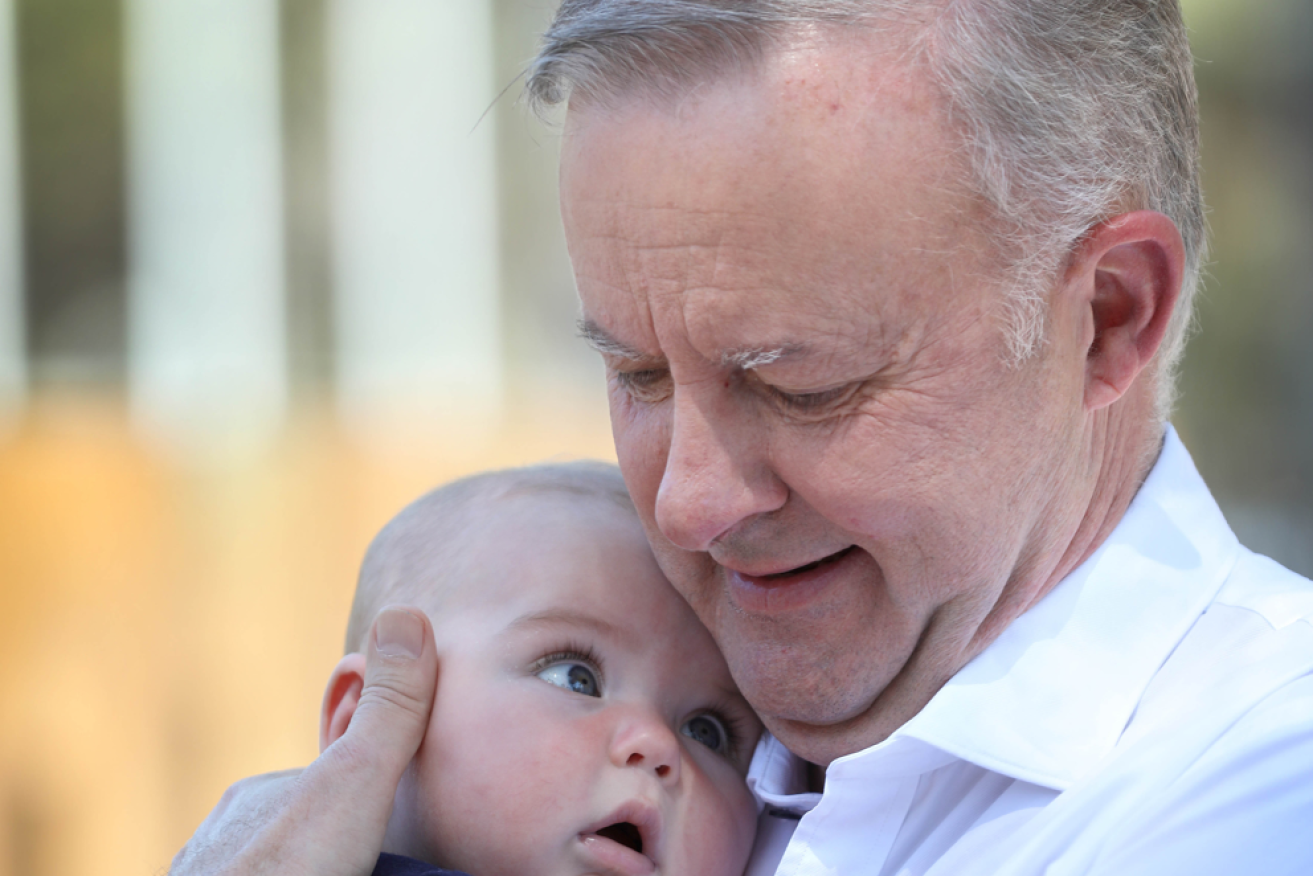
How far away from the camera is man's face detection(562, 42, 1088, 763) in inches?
59.0

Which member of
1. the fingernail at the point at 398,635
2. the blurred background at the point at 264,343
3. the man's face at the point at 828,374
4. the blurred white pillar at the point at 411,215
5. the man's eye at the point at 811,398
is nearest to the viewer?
the man's face at the point at 828,374

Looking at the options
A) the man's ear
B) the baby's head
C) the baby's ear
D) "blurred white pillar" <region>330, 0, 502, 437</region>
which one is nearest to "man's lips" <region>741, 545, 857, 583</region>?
the baby's head

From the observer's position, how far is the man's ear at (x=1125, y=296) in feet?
5.34

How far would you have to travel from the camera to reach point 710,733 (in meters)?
2.02

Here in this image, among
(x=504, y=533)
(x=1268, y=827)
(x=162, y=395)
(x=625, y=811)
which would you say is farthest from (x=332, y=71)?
(x=1268, y=827)

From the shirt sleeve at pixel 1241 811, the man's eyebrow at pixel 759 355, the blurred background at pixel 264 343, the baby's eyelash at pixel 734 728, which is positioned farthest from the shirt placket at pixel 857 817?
the blurred background at pixel 264 343

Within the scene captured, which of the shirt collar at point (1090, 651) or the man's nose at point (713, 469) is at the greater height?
the man's nose at point (713, 469)

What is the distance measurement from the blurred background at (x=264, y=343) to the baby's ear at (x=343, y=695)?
183 inches

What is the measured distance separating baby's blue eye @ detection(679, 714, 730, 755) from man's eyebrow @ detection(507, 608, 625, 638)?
0.69 ft

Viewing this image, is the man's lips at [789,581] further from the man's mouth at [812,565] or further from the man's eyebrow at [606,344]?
the man's eyebrow at [606,344]

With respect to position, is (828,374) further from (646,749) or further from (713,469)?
(646,749)

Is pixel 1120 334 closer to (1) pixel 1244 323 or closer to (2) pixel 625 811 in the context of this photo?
(2) pixel 625 811

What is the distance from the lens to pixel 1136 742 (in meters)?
1.50

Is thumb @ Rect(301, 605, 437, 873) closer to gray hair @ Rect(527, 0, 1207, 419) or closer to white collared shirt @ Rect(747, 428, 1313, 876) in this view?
white collared shirt @ Rect(747, 428, 1313, 876)
